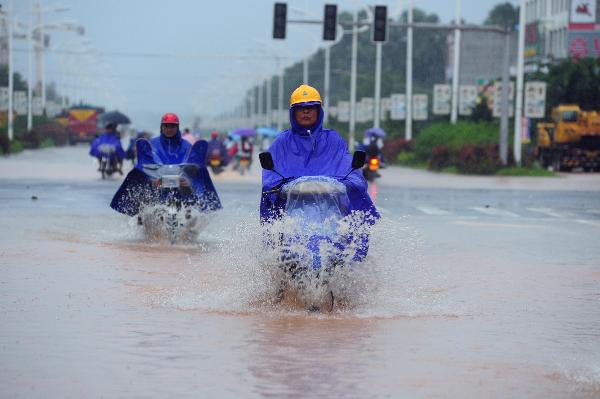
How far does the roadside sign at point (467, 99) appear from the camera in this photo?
63469mm

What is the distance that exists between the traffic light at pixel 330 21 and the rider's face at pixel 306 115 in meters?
32.6

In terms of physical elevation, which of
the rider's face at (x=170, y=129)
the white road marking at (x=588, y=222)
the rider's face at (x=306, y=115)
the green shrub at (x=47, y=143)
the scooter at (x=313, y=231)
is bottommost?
the green shrub at (x=47, y=143)

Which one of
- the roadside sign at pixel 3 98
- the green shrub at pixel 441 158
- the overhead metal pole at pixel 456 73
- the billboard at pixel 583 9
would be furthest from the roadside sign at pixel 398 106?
the roadside sign at pixel 3 98

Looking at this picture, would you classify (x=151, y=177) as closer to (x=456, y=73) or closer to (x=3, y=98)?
(x=456, y=73)

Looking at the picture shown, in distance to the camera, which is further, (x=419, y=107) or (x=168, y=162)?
(x=419, y=107)

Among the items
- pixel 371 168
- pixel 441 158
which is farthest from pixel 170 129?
pixel 441 158

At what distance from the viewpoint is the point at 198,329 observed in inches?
390

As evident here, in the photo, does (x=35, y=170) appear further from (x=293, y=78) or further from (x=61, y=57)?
→ (x=293, y=78)

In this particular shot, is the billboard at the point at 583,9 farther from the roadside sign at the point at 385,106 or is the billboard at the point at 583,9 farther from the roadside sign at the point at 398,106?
the roadside sign at the point at 398,106

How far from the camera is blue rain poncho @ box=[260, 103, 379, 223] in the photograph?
11.1 meters

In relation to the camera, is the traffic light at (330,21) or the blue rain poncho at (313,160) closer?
the blue rain poncho at (313,160)

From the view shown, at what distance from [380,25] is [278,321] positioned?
33.8m

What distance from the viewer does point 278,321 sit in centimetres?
1042

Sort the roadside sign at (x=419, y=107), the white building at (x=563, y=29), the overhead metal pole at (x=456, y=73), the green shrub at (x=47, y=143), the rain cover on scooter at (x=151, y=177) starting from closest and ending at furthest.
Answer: the rain cover on scooter at (x=151, y=177) → the overhead metal pole at (x=456, y=73) → the roadside sign at (x=419, y=107) → the white building at (x=563, y=29) → the green shrub at (x=47, y=143)
